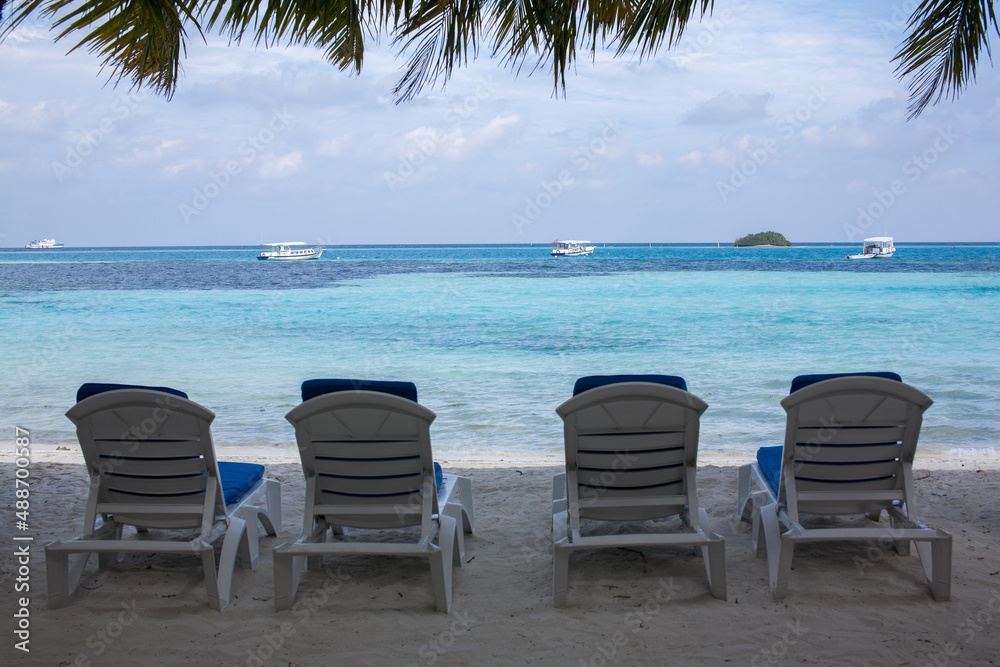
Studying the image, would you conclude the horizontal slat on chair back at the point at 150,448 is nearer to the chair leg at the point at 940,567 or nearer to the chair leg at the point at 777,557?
the chair leg at the point at 777,557

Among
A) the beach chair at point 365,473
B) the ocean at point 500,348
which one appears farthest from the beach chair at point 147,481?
the ocean at point 500,348

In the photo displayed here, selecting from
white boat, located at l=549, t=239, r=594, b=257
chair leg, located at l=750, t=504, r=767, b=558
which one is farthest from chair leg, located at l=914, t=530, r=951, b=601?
white boat, located at l=549, t=239, r=594, b=257

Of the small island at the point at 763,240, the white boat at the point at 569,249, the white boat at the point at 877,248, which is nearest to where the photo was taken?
the white boat at the point at 877,248

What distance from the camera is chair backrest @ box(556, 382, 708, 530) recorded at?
110 inches

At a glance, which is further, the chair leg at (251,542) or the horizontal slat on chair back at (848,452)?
the chair leg at (251,542)

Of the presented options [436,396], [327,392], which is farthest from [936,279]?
[327,392]

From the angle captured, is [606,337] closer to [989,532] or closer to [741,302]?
[741,302]

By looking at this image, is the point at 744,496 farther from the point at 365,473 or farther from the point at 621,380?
the point at 365,473

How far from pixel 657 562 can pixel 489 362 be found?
300 inches

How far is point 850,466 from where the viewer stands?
2945 millimetres

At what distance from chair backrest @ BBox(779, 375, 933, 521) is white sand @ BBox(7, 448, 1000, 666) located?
388 mm

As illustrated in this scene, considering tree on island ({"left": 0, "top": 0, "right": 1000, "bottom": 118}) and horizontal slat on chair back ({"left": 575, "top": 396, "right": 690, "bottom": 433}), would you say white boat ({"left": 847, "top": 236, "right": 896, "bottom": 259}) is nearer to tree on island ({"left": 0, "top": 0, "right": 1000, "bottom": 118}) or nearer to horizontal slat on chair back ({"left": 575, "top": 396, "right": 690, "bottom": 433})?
tree on island ({"left": 0, "top": 0, "right": 1000, "bottom": 118})

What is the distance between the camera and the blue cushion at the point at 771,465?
3.23 m

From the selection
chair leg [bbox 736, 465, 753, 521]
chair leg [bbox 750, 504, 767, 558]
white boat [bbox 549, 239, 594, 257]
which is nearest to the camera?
chair leg [bbox 750, 504, 767, 558]
